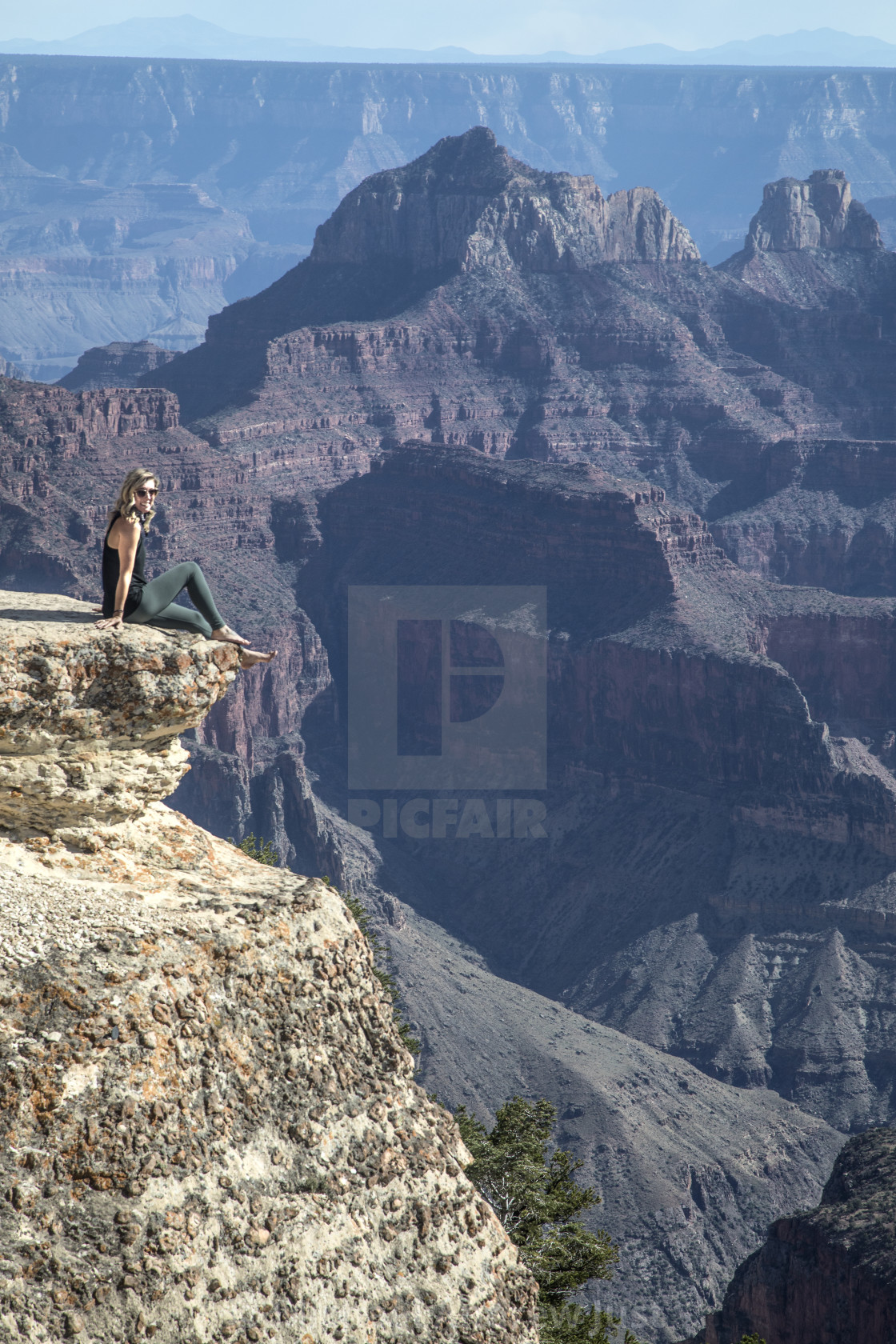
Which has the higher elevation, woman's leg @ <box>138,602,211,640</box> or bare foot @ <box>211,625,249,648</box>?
woman's leg @ <box>138,602,211,640</box>

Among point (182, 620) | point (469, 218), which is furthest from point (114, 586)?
point (469, 218)

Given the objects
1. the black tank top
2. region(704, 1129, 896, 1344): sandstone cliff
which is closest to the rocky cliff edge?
the black tank top

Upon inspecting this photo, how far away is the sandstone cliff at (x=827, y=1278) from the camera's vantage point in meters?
44.3

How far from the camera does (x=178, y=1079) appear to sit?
18.4m

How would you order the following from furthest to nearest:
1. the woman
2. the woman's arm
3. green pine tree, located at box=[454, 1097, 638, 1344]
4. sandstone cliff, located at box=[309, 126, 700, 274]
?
sandstone cliff, located at box=[309, 126, 700, 274] → green pine tree, located at box=[454, 1097, 638, 1344] → the woman → the woman's arm

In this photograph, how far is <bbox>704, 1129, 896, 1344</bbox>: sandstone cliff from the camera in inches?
1745

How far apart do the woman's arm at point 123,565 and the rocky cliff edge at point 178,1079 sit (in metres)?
0.32

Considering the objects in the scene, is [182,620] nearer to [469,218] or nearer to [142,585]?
[142,585]

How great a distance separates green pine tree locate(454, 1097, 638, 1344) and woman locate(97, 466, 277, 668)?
12857 mm

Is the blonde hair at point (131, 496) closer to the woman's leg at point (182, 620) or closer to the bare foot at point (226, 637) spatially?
the woman's leg at point (182, 620)

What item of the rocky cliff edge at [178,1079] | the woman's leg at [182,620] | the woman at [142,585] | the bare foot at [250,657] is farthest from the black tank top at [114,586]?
the bare foot at [250,657]

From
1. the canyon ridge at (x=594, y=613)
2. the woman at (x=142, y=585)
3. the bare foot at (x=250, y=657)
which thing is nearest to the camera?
the woman at (x=142, y=585)

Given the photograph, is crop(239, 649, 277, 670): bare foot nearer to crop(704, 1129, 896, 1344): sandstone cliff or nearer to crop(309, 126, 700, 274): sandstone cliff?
crop(704, 1129, 896, 1344): sandstone cliff

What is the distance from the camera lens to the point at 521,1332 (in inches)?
787
